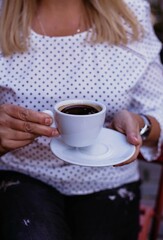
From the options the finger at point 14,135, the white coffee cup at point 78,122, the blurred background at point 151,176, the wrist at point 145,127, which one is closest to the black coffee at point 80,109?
the white coffee cup at point 78,122

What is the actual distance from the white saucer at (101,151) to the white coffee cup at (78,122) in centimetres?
2

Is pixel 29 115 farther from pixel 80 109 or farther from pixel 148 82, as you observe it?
pixel 148 82

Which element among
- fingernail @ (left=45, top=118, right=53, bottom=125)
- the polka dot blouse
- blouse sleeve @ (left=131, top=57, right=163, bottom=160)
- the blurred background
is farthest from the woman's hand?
the blurred background

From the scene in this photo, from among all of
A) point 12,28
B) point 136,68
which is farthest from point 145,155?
point 12,28

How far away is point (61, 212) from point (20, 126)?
0.31m

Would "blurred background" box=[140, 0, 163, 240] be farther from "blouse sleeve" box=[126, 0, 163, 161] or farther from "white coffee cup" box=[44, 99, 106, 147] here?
"white coffee cup" box=[44, 99, 106, 147]

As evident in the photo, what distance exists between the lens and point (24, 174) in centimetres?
123

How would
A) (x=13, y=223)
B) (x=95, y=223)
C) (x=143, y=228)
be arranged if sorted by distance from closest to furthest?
(x=13, y=223) < (x=95, y=223) < (x=143, y=228)

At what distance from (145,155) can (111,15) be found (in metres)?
0.42

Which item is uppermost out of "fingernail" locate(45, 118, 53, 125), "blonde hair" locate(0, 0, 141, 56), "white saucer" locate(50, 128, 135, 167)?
"blonde hair" locate(0, 0, 141, 56)

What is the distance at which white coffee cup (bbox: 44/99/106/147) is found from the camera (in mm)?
906

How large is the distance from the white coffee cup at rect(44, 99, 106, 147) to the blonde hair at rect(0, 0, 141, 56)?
1.00 ft

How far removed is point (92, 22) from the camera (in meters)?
1.29

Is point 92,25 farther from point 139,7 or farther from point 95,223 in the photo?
point 95,223
